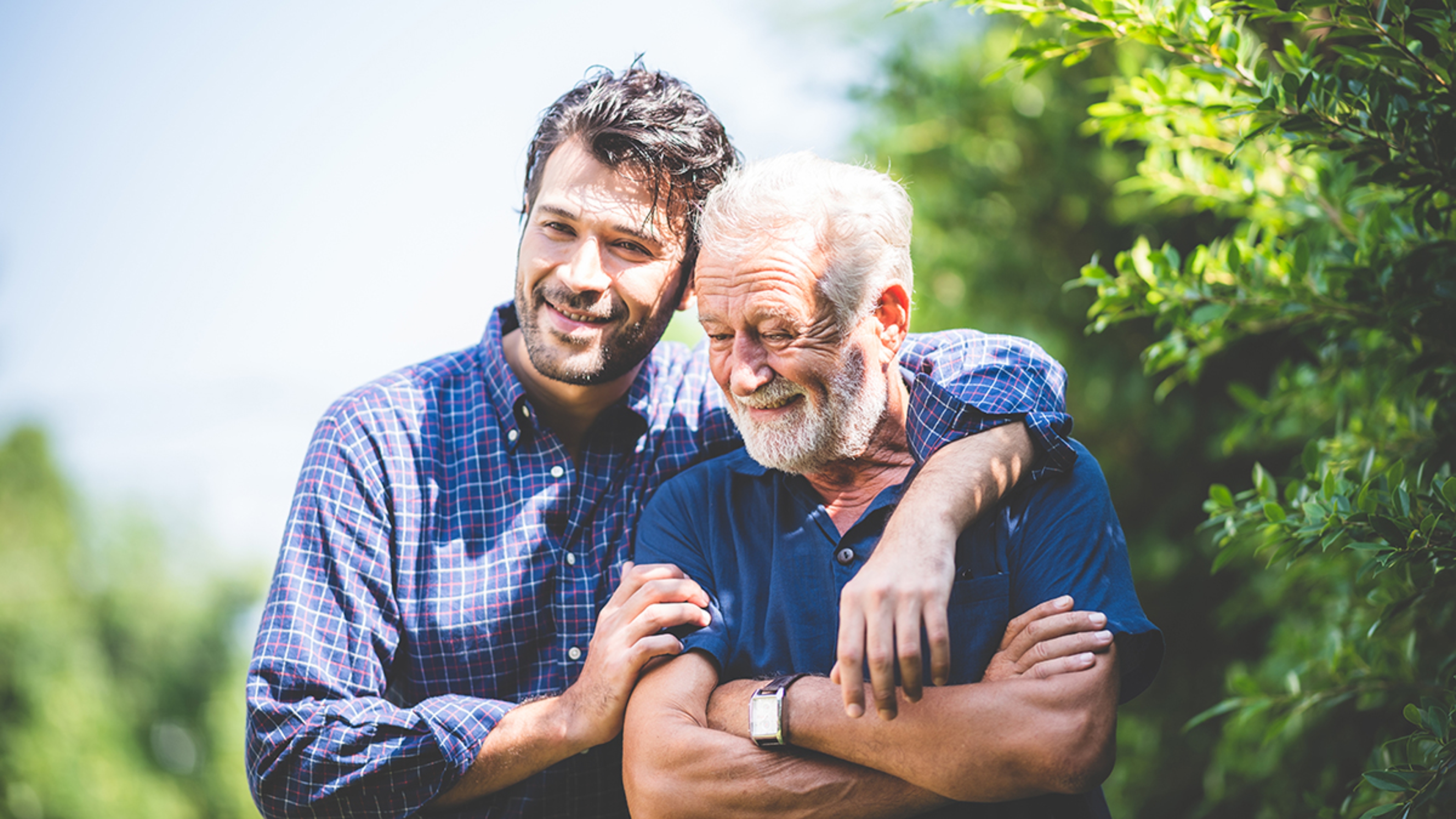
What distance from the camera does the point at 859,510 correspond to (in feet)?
7.29

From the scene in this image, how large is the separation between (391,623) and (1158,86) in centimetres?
211

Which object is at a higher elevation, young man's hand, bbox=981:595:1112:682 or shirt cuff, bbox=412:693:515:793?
young man's hand, bbox=981:595:1112:682

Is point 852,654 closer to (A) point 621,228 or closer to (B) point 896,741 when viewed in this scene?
(B) point 896,741

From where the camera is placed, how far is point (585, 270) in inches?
95.2

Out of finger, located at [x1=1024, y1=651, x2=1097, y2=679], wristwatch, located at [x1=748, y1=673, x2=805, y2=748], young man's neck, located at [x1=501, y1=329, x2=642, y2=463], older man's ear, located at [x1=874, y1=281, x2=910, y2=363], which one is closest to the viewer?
finger, located at [x1=1024, y1=651, x2=1097, y2=679]

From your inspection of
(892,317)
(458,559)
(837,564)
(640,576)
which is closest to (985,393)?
(892,317)

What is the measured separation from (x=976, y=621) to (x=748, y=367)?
0.66 m

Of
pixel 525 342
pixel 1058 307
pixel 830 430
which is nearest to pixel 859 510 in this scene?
pixel 830 430

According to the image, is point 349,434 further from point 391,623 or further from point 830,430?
point 830,430

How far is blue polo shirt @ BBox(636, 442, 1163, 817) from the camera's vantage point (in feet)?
6.24

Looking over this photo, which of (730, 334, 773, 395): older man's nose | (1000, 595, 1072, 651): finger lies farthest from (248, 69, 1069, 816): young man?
(730, 334, 773, 395): older man's nose

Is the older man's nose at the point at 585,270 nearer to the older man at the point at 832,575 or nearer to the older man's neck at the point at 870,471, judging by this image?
the older man at the point at 832,575

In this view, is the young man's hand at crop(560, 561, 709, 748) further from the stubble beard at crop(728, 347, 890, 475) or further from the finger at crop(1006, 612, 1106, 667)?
the finger at crop(1006, 612, 1106, 667)

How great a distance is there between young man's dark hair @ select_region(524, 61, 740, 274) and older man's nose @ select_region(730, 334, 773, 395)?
0.54 metres
